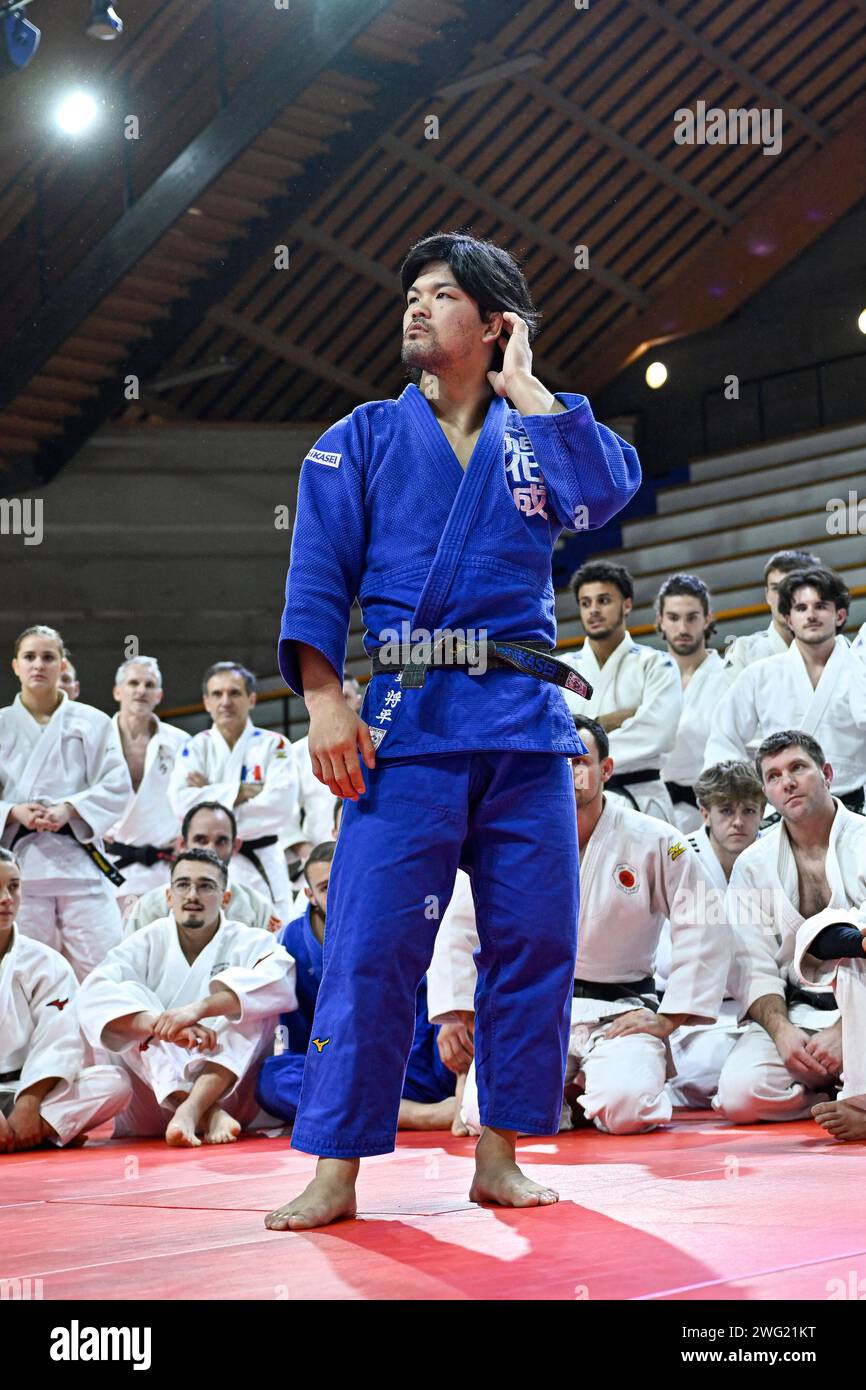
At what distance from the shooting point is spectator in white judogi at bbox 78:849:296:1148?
3.50 metres

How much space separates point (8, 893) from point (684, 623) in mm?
2506

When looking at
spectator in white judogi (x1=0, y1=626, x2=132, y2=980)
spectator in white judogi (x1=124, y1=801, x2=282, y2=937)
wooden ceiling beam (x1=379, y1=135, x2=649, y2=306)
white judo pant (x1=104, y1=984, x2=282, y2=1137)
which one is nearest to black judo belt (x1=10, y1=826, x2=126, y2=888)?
spectator in white judogi (x1=0, y1=626, x2=132, y2=980)

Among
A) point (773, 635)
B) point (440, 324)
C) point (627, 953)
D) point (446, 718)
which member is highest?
point (773, 635)

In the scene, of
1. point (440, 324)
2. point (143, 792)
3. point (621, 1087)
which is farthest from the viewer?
point (143, 792)

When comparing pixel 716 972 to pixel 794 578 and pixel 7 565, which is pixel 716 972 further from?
pixel 7 565

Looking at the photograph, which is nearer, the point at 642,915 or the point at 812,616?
the point at 642,915

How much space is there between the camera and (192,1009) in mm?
3500

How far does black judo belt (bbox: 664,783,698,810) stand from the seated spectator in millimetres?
1328

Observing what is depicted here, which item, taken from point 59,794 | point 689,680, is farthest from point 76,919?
point 689,680

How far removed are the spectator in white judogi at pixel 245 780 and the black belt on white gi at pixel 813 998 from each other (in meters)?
2.33

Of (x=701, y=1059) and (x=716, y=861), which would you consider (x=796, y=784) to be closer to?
(x=716, y=861)

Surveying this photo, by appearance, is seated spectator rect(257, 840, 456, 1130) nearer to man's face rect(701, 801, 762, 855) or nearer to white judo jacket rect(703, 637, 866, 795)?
man's face rect(701, 801, 762, 855)

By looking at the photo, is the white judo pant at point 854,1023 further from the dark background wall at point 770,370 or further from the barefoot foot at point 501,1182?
the dark background wall at point 770,370

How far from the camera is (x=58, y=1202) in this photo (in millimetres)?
2352
